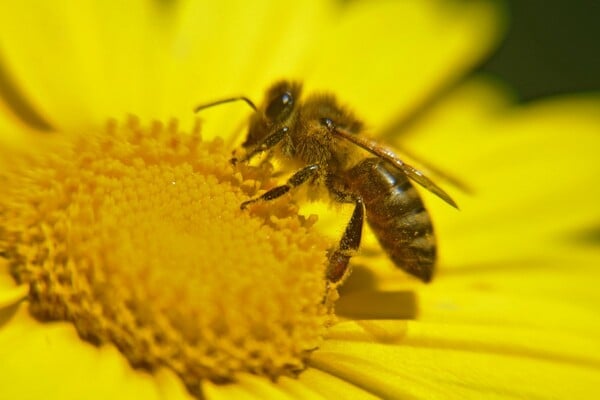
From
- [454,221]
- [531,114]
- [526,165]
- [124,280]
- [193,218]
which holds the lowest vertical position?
[124,280]

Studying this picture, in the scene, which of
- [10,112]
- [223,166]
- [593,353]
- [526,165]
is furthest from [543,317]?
[10,112]

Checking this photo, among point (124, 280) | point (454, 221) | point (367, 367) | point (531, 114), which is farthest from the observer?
point (531, 114)

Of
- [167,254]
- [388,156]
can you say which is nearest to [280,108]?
[388,156]

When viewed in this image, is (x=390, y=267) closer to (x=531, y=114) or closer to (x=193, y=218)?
(x=193, y=218)

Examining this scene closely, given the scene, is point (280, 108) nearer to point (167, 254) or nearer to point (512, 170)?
point (167, 254)

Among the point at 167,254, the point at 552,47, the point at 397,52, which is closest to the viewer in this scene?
the point at 167,254

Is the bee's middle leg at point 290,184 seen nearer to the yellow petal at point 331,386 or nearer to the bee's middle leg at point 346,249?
the bee's middle leg at point 346,249

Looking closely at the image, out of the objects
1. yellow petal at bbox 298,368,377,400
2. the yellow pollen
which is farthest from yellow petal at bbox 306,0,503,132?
yellow petal at bbox 298,368,377,400
